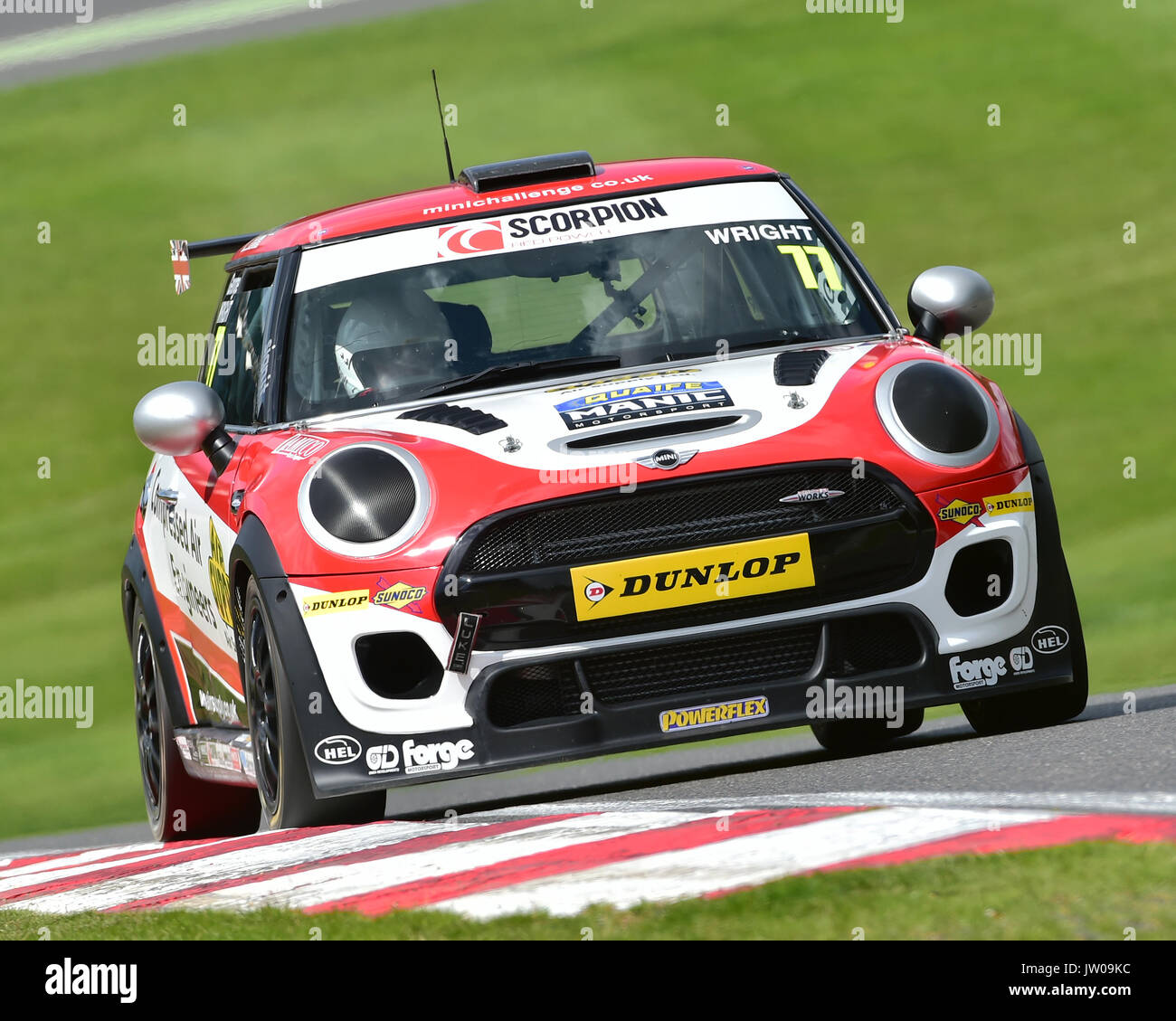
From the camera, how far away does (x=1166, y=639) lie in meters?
11.0

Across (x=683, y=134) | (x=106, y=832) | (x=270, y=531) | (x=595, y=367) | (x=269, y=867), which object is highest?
(x=683, y=134)

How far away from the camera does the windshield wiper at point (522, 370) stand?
6609 millimetres

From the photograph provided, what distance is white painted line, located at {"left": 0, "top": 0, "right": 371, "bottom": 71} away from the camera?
1294 inches

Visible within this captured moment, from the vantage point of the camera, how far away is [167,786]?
26.7 feet

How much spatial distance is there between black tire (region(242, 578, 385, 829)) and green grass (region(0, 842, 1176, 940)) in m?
1.57

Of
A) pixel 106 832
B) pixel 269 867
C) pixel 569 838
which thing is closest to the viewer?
pixel 569 838

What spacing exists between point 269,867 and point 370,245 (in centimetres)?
253

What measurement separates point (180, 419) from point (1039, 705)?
2726mm
